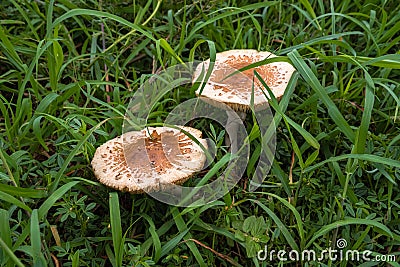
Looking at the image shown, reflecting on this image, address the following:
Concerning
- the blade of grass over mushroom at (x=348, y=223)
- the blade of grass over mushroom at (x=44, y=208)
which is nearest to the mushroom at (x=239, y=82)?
the blade of grass over mushroom at (x=348, y=223)

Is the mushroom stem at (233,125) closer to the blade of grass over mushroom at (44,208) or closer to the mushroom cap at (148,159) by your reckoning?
the mushroom cap at (148,159)

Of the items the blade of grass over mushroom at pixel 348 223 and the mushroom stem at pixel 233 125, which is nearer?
the blade of grass over mushroom at pixel 348 223

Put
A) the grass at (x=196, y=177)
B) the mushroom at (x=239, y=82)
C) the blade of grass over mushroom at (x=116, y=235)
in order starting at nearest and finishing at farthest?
the blade of grass over mushroom at (x=116, y=235)
the grass at (x=196, y=177)
the mushroom at (x=239, y=82)

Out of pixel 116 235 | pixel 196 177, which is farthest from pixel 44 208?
pixel 196 177

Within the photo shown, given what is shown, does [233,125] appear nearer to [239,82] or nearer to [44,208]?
[239,82]

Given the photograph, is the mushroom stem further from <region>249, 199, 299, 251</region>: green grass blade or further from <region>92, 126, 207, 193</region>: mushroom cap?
<region>249, 199, 299, 251</region>: green grass blade

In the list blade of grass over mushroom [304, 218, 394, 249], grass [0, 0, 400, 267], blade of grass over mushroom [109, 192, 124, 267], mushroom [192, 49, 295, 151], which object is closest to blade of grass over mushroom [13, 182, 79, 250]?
grass [0, 0, 400, 267]
